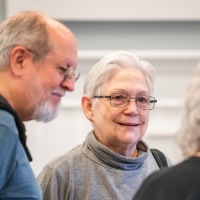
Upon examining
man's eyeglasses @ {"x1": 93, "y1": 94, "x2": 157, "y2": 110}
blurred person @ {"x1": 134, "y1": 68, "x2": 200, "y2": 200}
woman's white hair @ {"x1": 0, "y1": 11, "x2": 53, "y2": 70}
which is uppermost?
woman's white hair @ {"x1": 0, "y1": 11, "x2": 53, "y2": 70}

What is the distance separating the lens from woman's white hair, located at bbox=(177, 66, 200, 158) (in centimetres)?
115

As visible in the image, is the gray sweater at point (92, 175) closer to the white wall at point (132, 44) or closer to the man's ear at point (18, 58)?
the man's ear at point (18, 58)

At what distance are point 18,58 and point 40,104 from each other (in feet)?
0.45

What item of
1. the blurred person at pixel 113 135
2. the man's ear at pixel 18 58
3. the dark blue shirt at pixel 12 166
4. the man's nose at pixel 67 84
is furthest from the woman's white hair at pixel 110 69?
the dark blue shirt at pixel 12 166

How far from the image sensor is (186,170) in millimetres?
1098

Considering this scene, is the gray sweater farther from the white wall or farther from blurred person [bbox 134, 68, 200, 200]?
the white wall

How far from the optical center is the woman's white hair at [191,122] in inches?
45.4

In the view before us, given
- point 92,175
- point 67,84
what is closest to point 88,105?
point 92,175

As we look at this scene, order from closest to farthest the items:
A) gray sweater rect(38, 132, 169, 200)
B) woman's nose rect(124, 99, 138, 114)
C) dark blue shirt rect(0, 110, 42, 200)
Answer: dark blue shirt rect(0, 110, 42, 200)
gray sweater rect(38, 132, 169, 200)
woman's nose rect(124, 99, 138, 114)

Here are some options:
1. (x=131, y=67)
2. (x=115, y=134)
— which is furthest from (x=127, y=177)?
(x=131, y=67)

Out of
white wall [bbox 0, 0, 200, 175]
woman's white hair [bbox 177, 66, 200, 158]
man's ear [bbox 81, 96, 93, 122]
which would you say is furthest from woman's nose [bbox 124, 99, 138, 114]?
white wall [bbox 0, 0, 200, 175]

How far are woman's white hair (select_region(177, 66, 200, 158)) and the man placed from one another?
0.40 metres

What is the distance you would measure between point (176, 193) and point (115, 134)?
71 cm

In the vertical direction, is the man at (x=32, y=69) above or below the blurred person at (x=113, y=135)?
above
